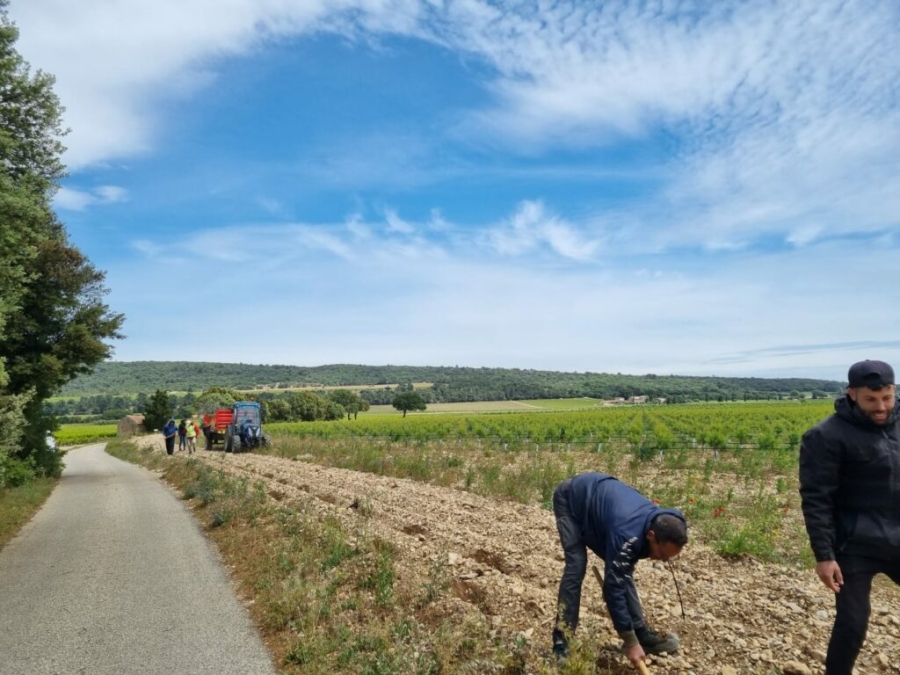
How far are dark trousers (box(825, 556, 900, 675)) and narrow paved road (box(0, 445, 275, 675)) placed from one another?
4.45 metres

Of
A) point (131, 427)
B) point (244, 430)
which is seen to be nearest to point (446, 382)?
point (131, 427)

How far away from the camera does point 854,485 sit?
3775mm

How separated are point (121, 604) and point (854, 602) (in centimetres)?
746

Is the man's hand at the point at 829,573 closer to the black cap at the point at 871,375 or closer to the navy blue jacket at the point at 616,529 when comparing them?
the navy blue jacket at the point at 616,529

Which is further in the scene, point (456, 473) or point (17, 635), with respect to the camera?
point (456, 473)

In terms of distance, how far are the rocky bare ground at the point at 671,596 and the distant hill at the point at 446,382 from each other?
10728 cm

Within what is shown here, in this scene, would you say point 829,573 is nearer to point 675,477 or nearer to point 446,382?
point 675,477

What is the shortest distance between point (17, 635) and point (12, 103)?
10410 mm

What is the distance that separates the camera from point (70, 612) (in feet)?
23.2

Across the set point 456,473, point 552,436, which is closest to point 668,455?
point 456,473

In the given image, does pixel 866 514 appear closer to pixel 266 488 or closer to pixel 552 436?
pixel 266 488

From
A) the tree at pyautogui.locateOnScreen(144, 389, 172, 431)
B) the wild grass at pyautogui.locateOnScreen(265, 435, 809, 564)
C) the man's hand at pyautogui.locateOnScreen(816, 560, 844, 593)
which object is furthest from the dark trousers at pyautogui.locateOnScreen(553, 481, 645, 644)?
the tree at pyautogui.locateOnScreen(144, 389, 172, 431)

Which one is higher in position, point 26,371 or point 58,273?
point 58,273

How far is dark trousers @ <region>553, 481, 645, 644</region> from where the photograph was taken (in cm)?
473
